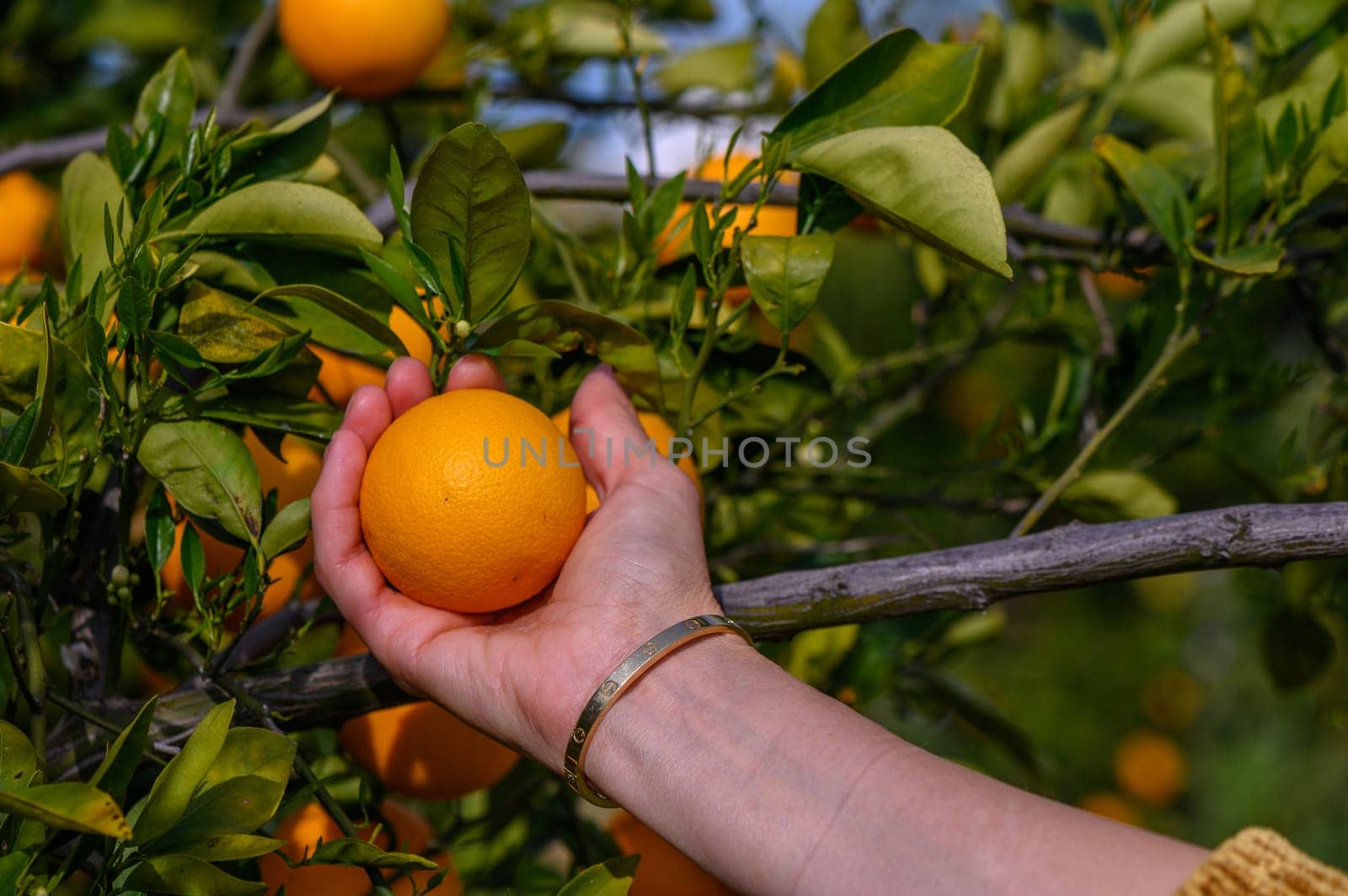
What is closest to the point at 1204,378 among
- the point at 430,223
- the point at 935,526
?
the point at 430,223

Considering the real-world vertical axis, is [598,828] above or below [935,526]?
above

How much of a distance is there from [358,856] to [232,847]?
7 centimetres

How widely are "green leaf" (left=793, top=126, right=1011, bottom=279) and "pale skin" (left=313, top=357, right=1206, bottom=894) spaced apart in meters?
0.24

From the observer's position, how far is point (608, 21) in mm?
1382

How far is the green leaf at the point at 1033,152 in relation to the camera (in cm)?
104

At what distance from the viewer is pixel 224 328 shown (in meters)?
0.76

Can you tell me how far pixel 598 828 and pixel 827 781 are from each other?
503mm

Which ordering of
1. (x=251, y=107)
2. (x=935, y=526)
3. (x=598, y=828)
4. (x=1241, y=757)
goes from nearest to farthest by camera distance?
(x=598, y=828) → (x=251, y=107) → (x=935, y=526) → (x=1241, y=757)

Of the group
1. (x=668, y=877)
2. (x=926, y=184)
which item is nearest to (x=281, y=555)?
(x=668, y=877)

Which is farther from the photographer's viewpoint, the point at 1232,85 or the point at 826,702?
the point at 1232,85

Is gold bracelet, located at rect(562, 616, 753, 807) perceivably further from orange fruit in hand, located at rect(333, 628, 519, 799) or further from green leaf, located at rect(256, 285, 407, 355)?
green leaf, located at rect(256, 285, 407, 355)

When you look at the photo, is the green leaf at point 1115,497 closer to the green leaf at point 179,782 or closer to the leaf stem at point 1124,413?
the leaf stem at point 1124,413

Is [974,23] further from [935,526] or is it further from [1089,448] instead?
[935,526]

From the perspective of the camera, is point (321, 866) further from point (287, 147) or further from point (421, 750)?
point (287, 147)
